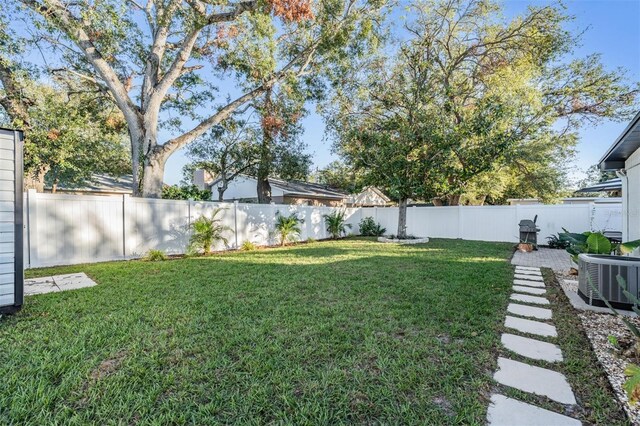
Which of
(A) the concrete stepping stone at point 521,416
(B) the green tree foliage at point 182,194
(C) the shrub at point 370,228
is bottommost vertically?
(A) the concrete stepping stone at point 521,416

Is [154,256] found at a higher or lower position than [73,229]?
lower

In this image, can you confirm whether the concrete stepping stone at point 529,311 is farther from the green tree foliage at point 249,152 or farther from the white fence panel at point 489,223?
the green tree foliage at point 249,152

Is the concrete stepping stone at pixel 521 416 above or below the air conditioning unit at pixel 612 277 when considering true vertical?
below

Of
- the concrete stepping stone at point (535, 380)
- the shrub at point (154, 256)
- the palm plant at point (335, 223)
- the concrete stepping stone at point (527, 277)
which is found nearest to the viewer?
the concrete stepping stone at point (535, 380)

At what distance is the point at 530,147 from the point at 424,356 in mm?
15567

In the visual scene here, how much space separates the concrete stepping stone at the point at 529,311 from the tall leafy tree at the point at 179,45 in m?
9.18

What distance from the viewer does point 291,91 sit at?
1170cm

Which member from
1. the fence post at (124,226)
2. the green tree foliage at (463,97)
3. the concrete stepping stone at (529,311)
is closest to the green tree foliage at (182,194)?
the fence post at (124,226)

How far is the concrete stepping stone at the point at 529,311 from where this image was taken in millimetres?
3576

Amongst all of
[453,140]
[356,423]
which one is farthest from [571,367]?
[453,140]

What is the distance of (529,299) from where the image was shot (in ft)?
13.9

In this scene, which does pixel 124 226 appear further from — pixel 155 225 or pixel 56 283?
pixel 56 283

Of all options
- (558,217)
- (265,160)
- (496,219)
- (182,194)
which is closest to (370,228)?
(496,219)

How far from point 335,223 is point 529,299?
9352 mm
